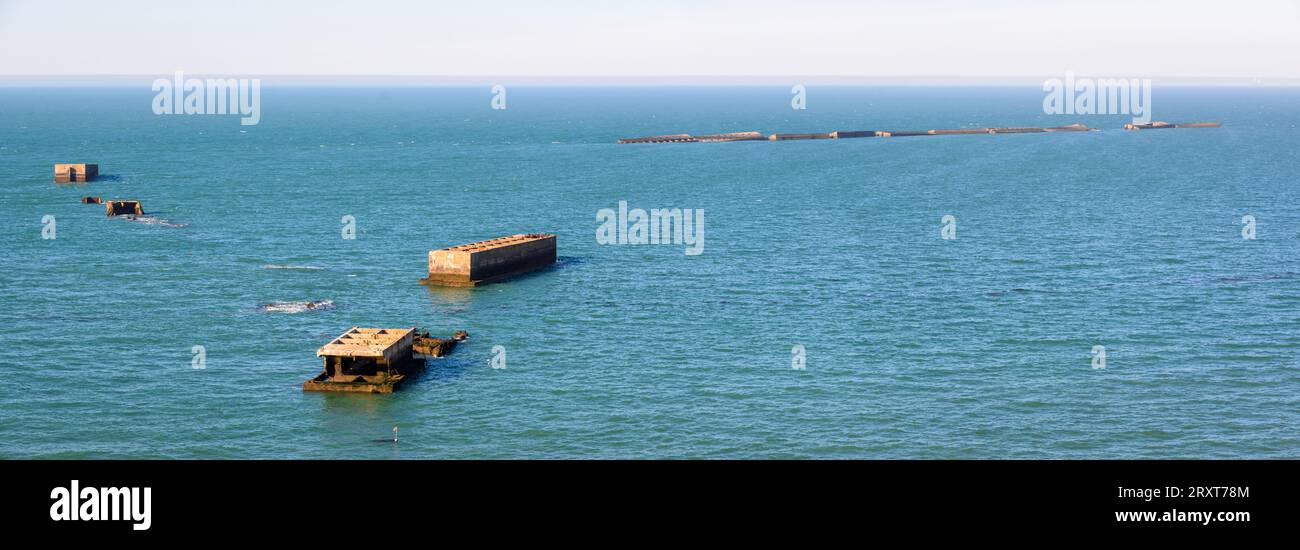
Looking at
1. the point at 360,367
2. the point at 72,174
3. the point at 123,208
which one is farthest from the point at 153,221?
the point at 360,367

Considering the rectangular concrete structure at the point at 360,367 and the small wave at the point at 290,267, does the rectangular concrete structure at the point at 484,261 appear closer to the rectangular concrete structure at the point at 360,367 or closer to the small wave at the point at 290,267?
the small wave at the point at 290,267

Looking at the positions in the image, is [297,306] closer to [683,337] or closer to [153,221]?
[683,337]

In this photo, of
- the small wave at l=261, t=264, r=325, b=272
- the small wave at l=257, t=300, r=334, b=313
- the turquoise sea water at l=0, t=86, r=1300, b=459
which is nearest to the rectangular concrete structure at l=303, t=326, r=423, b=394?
the turquoise sea water at l=0, t=86, r=1300, b=459

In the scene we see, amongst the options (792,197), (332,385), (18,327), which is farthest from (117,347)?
(792,197)

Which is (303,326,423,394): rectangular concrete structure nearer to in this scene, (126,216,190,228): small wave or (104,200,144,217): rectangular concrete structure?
(126,216,190,228): small wave

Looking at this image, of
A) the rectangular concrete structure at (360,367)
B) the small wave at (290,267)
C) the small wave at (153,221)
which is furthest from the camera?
the small wave at (153,221)

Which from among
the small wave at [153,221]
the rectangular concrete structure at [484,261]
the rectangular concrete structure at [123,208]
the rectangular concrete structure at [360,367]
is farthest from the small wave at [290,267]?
the rectangular concrete structure at [123,208]
